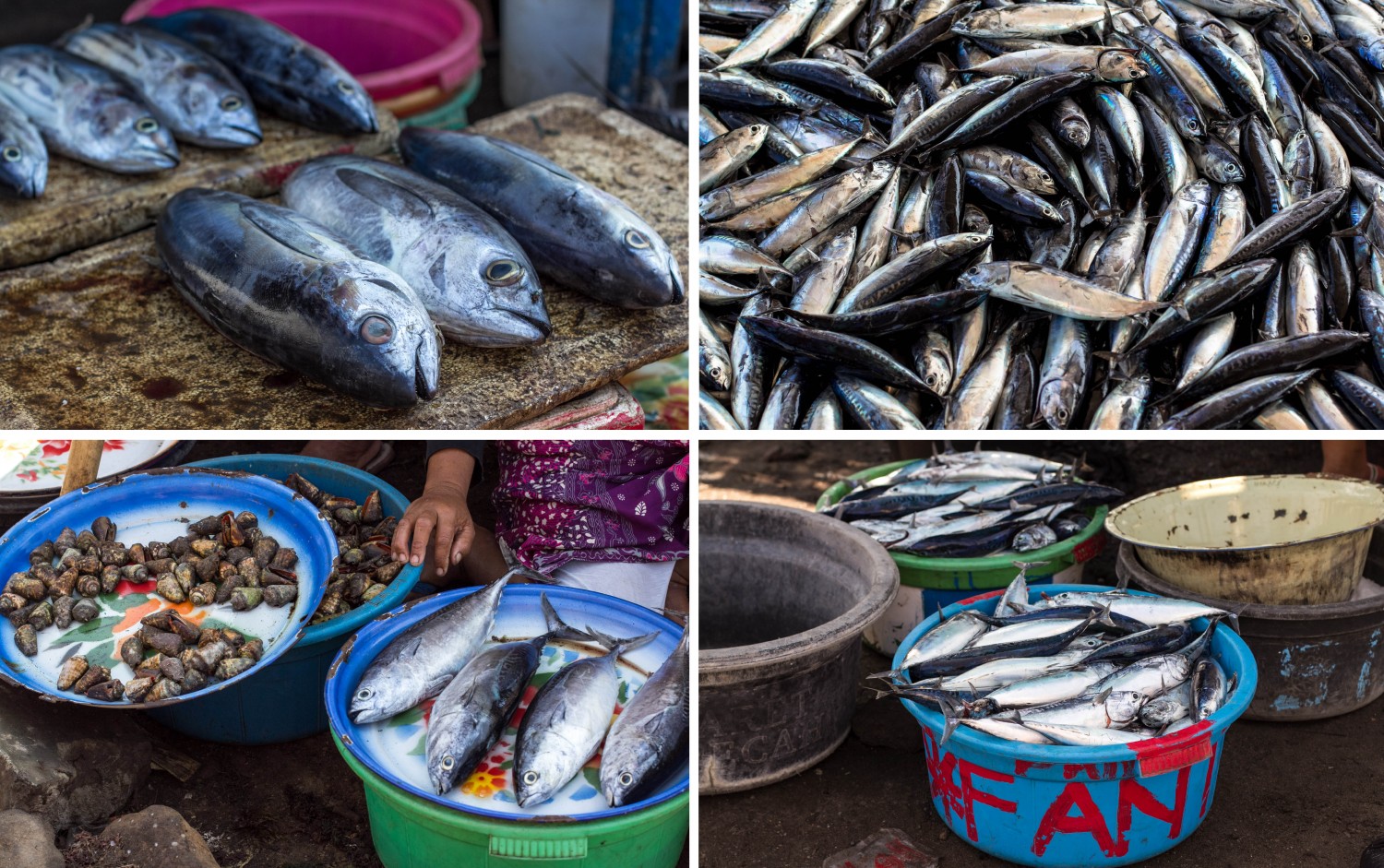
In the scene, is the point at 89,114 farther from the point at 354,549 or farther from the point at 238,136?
the point at 354,549

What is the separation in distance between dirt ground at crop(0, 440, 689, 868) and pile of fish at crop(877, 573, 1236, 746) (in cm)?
81

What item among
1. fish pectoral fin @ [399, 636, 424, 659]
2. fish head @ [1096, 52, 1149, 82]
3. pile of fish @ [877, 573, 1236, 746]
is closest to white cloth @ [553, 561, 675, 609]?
fish pectoral fin @ [399, 636, 424, 659]

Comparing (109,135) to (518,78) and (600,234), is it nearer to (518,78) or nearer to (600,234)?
(600,234)

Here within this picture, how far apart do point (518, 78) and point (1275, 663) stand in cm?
493

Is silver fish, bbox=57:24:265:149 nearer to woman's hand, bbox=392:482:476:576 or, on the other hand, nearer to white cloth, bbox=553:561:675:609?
woman's hand, bbox=392:482:476:576

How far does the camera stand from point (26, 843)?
6.65 feet

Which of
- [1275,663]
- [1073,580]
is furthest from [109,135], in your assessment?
[1275,663]

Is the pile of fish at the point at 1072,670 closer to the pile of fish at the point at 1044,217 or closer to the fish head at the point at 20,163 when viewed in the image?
the pile of fish at the point at 1044,217

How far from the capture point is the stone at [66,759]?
2154mm

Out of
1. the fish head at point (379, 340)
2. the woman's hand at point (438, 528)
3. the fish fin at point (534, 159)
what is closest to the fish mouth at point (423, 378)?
the fish head at point (379, 340)

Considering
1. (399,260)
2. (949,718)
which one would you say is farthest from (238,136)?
(949,718)

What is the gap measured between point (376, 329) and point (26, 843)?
1121mm

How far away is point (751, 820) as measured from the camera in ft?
9.96

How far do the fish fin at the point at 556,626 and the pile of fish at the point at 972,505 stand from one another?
54.3 inches
